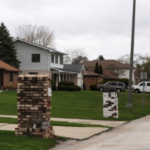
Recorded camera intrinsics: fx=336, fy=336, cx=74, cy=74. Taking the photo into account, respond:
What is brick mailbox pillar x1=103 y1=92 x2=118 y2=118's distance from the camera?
1741 cm

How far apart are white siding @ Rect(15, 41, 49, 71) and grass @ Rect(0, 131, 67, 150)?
1544 inches

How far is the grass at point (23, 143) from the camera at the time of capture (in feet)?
29.1

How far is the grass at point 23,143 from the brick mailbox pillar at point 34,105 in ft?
0.93

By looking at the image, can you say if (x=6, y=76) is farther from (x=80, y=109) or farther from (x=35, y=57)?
(x=80, y=109)

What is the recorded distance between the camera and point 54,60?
51781 mm

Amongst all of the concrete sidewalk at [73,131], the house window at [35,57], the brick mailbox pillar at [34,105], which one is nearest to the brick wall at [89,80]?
the house window at [35,57]

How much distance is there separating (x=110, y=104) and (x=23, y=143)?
893 centimetres

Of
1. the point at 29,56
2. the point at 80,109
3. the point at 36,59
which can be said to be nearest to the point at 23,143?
the point at 80,109

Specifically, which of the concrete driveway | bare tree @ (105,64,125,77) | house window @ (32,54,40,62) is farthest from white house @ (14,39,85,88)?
bare tree @ (105,64,125,77)

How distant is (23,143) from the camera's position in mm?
9312

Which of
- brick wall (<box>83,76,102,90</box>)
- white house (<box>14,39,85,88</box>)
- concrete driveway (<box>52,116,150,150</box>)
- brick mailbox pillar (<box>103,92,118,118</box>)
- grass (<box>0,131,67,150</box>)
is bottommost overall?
concrete driveway (<box>52,116,150,150</box>)

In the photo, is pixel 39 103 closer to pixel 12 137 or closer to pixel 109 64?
pixel 12 137

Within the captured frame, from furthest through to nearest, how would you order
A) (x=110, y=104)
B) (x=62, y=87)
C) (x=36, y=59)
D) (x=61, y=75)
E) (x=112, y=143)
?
1. (x=61, y=75)
2. (x=36, y=59)
3. (x=62, y=87)
4. (x=110, y=104)
5. (x=112, y=143)

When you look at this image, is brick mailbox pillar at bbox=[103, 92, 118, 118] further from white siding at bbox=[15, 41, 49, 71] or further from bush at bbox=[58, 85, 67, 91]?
white siding at bbox=[15, 41, 49, 71]
